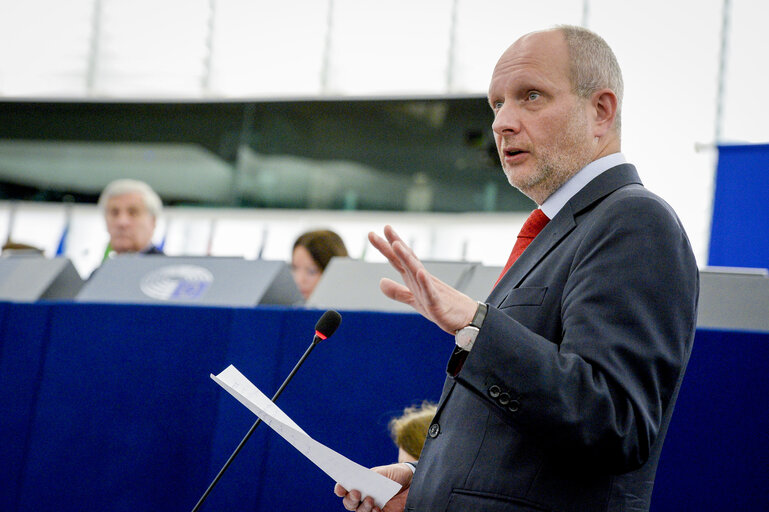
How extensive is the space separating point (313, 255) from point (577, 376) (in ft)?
9.54

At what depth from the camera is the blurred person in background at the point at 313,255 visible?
387 cm

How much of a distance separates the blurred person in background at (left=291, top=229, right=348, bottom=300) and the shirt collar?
8.29ft

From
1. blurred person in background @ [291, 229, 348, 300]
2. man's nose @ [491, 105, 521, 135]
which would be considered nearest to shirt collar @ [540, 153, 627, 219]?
man's nose @ [491, 105, 521, 135]

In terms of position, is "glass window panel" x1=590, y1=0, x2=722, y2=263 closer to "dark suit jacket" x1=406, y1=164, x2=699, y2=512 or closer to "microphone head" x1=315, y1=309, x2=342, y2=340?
"microphone head" x1=315, y1=309, x2=342, y2=340

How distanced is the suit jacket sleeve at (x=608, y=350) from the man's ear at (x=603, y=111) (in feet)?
0.84

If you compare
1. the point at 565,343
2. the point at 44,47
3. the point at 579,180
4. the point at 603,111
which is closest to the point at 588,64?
the point at 603,111

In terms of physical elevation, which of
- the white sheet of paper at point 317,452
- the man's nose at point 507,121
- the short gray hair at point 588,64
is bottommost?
the white sheet of paper at point 317,452

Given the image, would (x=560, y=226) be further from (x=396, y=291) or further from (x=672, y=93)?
(x=672, y=93)

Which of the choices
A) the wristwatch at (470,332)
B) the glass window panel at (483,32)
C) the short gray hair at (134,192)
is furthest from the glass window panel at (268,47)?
the wristwatch at (470,332)

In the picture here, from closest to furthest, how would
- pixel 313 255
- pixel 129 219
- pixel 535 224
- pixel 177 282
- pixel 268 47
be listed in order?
1. pixel 535 224
2. pixel 177 282
3. pixel 313 255
4. pixel 129 219
5. pixel 268 47

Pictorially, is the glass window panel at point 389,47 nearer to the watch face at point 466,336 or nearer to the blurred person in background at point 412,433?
the blurred person in background at point 412,433

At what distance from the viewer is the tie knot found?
1.42 m

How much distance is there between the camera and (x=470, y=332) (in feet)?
3.55

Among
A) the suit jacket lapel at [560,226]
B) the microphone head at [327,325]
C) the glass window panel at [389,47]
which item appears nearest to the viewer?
the suit jacket lapel at [560,226]
